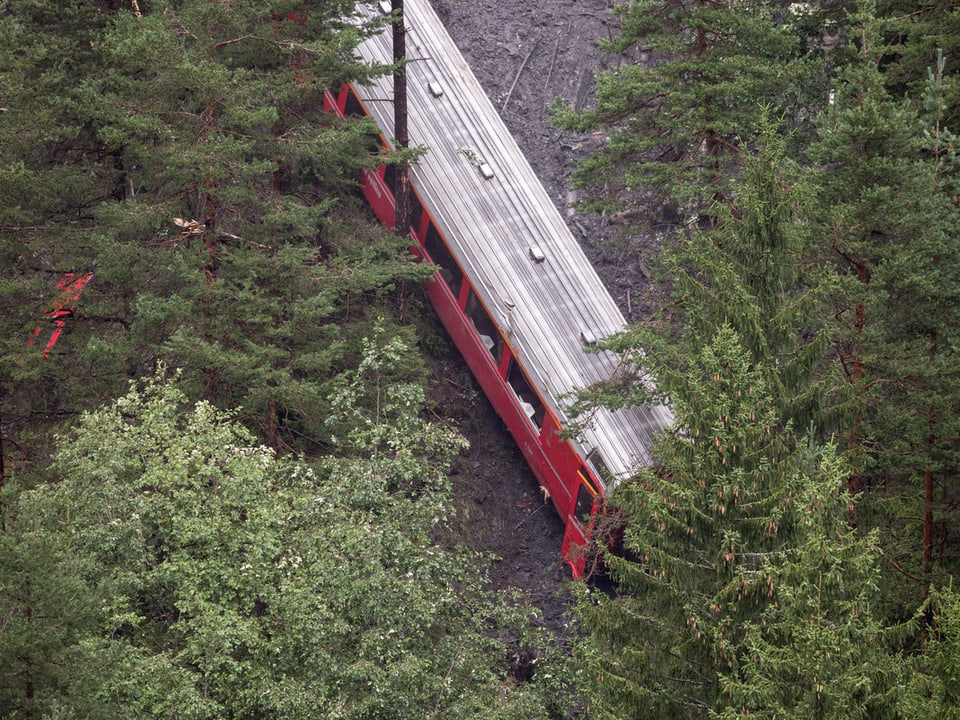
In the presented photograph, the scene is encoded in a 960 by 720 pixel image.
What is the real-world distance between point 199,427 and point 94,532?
2011mm

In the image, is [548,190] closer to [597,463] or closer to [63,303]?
[597,463]

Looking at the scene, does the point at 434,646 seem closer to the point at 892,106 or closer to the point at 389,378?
the point at 389,378

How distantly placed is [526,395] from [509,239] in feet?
10.4

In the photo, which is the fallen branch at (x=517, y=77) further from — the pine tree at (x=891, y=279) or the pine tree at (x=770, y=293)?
the pine tree at (x=770, y=293)

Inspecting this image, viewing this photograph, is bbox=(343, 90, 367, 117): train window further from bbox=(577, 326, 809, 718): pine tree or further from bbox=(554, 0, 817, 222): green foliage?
bbox=(577, 326, 809, 718): pine tree

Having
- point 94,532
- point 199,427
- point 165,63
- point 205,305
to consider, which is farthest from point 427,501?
point 165,63

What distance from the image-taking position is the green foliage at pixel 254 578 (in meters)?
12.6

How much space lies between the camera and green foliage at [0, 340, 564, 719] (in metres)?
12.6

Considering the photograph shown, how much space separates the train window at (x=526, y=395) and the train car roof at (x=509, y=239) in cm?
45

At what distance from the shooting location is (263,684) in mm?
12562

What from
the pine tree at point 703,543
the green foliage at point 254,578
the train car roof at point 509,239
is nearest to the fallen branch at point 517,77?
the train car roof at point 509,239

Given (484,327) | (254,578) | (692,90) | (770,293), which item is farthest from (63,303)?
(770,293)

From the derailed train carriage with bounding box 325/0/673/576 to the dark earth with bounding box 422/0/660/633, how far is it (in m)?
1.00

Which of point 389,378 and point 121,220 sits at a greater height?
point 121,220
